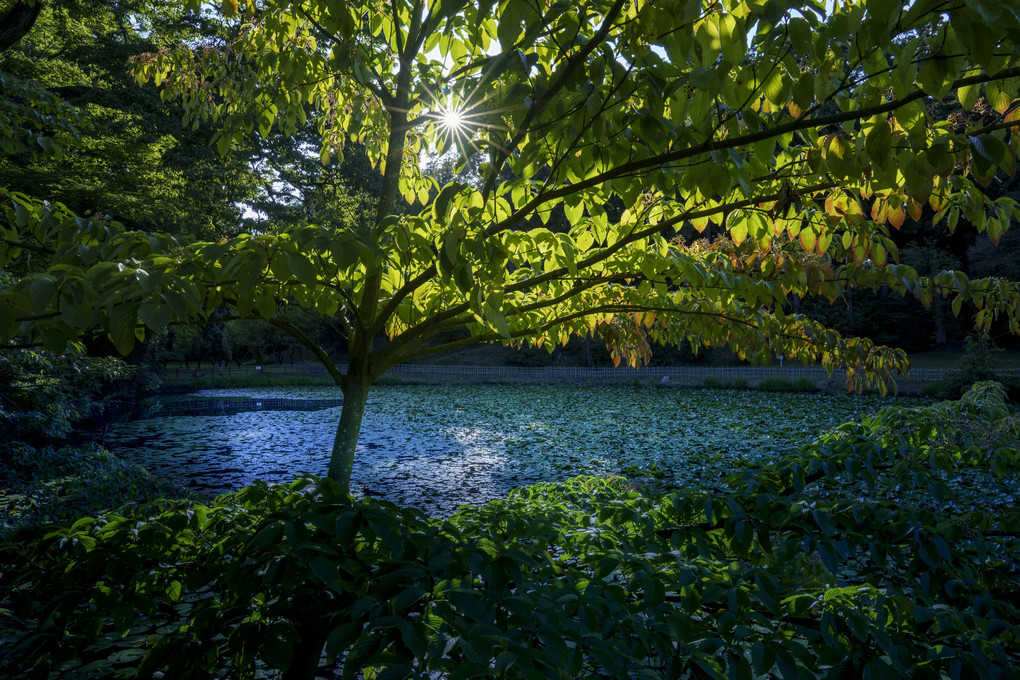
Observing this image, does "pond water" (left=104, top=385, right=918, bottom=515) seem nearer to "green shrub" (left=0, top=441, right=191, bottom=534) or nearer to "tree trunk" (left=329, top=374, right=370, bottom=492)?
"tree trunk" (left=329, top=374, right=370, bottom=492)

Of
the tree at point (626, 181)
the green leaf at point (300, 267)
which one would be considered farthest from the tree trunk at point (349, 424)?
the green leaf at point (300, 267)

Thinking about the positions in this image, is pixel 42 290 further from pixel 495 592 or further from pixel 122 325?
pixel 495 592

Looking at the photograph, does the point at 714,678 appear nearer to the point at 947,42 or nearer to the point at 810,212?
the point at 947,42

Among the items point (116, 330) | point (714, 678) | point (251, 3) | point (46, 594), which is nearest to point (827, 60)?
point (714, 678)

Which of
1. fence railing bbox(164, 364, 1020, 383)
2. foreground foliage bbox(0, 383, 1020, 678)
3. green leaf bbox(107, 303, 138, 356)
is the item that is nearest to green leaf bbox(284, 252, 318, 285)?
green leaf bbox(107, 303, 138, 356)

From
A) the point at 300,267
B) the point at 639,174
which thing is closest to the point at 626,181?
the point at 639,174

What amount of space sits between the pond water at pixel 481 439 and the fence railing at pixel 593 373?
3.75m

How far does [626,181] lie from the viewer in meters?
1.55

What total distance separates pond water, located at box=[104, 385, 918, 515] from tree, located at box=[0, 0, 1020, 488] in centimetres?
130

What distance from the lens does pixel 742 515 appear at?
154 cm

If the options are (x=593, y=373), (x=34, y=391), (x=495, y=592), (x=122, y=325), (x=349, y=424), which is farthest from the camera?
(x=593, y=373)

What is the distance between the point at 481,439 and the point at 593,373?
47.6 ft

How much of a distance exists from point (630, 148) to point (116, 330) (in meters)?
1.24

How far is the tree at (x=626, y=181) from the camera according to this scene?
1054mm
